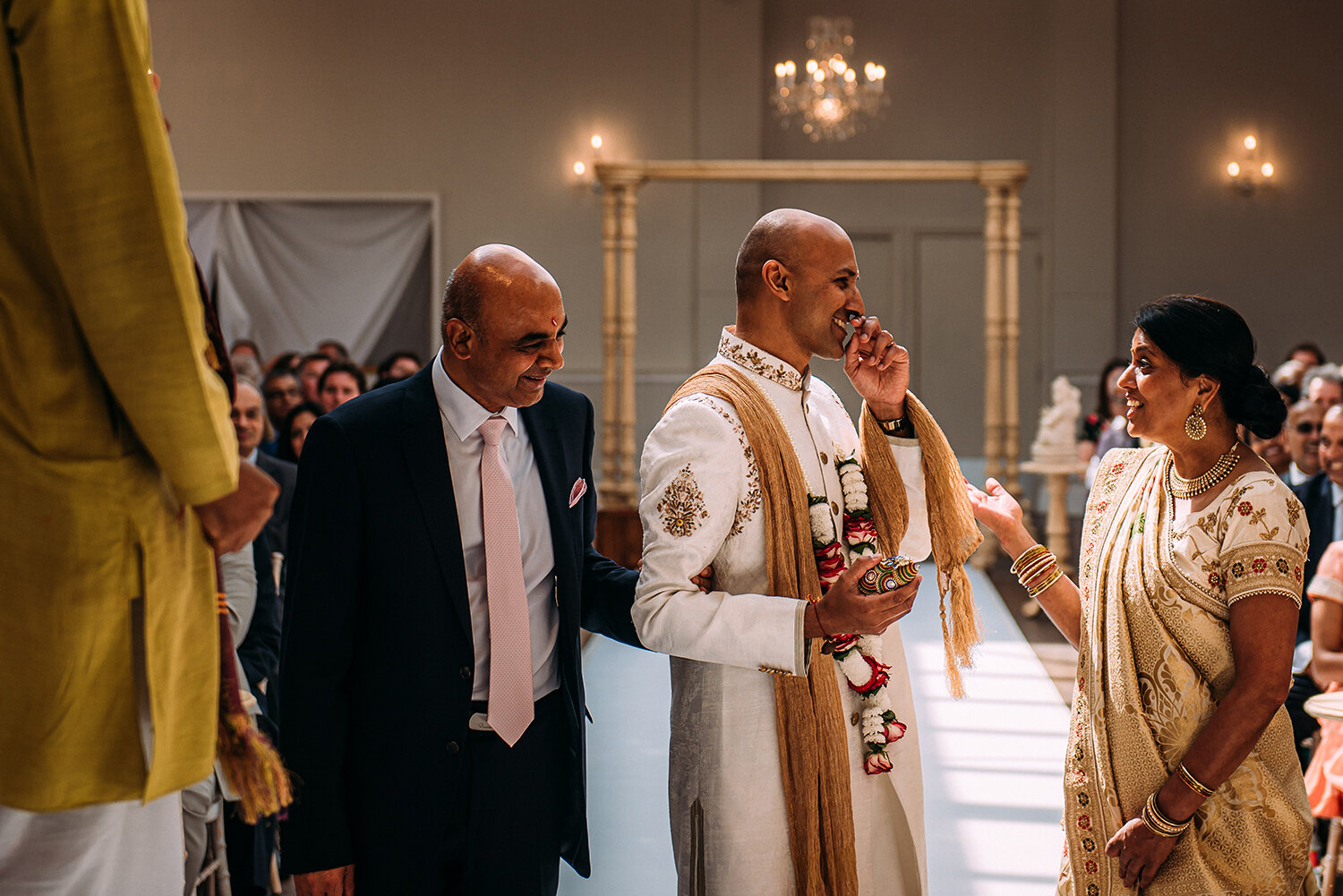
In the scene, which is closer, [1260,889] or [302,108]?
[1260,889]

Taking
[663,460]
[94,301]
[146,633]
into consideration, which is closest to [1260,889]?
[663,460]

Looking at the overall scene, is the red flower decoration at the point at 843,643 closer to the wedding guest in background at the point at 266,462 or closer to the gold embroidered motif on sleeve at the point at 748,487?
the gold embroidered motif on sleeve at the point at 748,487

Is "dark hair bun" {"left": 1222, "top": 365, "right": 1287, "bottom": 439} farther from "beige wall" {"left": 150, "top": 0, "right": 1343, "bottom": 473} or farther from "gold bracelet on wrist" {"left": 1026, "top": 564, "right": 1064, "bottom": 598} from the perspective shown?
"beige wall" {"left": 150, "top": 0, "right": 1343, "bottom": 473}

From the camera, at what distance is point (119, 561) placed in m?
1.22

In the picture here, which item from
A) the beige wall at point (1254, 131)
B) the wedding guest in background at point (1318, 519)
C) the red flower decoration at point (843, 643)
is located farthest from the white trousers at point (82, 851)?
the beige wall at point (1254, 131)

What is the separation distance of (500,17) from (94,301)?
1124 cm

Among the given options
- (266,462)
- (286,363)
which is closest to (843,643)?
(266,462)

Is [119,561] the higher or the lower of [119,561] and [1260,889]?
the higher

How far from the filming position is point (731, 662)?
1.83m

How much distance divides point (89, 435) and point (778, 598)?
3.40 feet

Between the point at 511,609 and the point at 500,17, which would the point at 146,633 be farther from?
the point at 500,17

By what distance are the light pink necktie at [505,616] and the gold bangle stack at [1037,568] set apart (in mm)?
1011

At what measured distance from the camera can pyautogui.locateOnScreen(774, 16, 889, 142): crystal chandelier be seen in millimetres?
10148

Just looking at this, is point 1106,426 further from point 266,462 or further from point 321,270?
point 321,270
